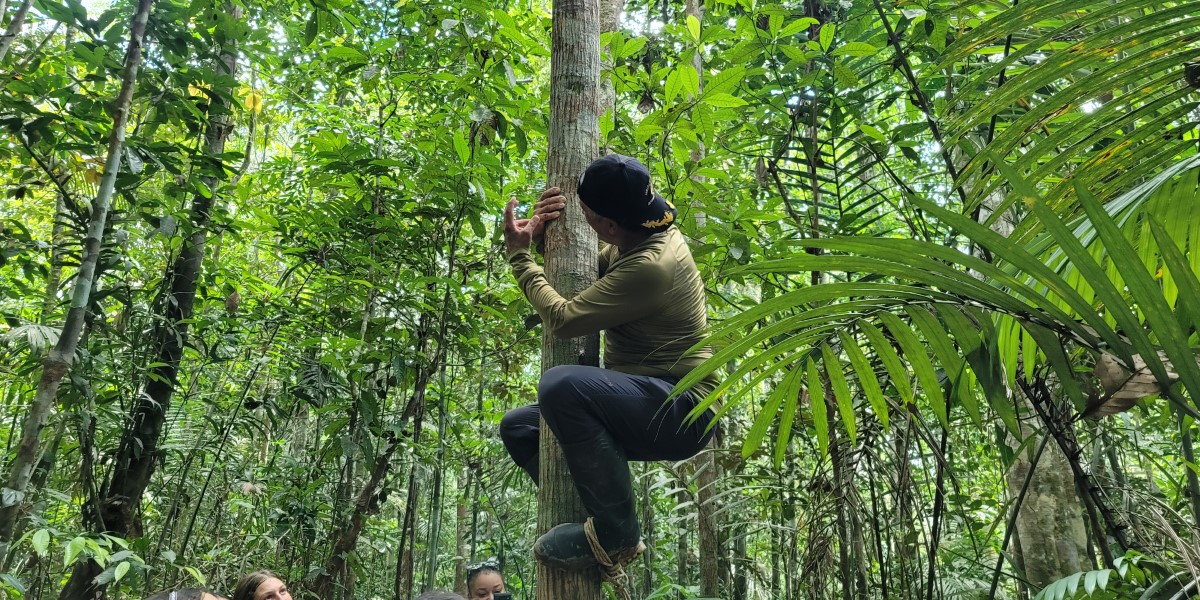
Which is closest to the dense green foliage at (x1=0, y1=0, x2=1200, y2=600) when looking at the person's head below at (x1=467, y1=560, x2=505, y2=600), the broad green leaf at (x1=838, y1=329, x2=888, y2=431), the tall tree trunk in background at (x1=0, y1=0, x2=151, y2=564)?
the broad green leaf at (x1=838, y1=329, x2=888, y2=431)

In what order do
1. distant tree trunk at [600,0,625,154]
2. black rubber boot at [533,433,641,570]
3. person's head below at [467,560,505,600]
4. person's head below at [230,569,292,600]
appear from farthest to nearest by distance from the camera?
person's head below at [467,560,505,600]
distant tree trunk at [600,0,625,154]
person's head below at [230,569,292,600]
black rubber boot at [533,433,641,570]

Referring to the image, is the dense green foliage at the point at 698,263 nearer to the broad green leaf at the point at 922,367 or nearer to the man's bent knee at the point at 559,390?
the broad green leaf at the point at 922,367

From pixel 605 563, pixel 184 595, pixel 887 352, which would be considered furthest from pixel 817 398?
pixel 184 595

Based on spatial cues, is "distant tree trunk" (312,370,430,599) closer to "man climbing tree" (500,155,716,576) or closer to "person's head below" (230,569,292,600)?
"person's head below" (230,569,292,600)

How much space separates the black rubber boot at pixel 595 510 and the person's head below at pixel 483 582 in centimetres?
288

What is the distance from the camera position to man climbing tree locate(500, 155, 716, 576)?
2.22 m

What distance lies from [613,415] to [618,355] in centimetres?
36

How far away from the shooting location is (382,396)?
4.21 m

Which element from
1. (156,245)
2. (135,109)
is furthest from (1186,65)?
(156,245)

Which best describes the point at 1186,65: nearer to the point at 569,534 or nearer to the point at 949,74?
the point at 569,534

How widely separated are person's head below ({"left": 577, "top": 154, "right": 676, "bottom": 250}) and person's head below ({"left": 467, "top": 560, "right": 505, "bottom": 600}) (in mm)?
3247

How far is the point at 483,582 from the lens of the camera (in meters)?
4.91

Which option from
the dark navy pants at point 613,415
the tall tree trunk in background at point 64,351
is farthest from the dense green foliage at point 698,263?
the dark navy pants at point 613,415

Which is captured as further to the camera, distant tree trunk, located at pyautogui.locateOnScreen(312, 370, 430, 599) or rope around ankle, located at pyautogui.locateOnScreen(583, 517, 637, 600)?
distant tree trunk, located at pyautogui.locateOnScreen(312, 370, 430, 599)
